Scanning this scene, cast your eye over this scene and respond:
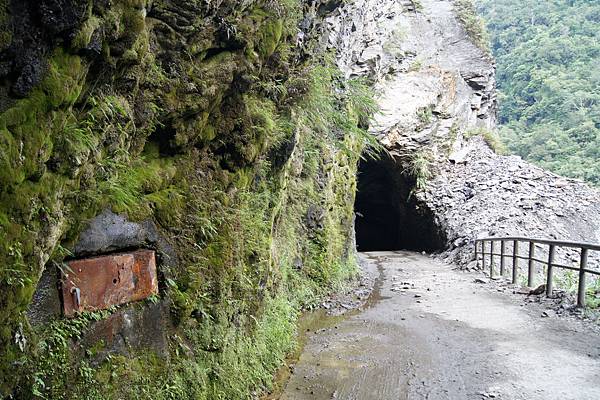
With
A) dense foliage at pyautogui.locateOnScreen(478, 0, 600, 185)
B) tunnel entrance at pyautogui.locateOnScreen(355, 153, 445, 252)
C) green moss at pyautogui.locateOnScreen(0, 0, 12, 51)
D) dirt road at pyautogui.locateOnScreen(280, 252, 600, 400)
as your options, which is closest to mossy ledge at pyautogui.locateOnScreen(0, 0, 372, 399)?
green moss at pyautogui.locateOnScreen(0, 0, 12, 51)

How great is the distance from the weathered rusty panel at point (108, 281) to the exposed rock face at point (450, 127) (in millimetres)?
6728

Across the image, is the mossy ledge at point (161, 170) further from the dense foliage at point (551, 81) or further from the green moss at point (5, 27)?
the dense foliage at point (551, 81)

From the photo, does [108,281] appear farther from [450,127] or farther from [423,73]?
[423,73]

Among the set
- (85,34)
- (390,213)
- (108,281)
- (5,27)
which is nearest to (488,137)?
(390,213)

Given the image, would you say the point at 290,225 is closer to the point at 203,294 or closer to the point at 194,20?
the point at 203,294

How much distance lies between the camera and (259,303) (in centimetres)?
442

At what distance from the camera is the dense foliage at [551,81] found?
84.8 feet

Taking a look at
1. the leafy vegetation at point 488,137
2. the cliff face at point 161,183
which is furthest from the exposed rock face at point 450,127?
the cliff face at point 161,183

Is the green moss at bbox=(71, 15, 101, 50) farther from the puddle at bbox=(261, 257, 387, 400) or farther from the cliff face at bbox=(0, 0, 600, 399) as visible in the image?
the puddle at bbox=(261, 257, 387, 400)

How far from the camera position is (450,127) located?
1642 cm

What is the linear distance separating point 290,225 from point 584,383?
12.8 ft

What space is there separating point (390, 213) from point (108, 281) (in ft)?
59.3

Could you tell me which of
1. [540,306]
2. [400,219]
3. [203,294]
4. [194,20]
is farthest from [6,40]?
[400,219]

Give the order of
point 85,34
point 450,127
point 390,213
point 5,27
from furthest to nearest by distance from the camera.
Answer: point 390,213, point 450,127, point 85,34, point 5,27
